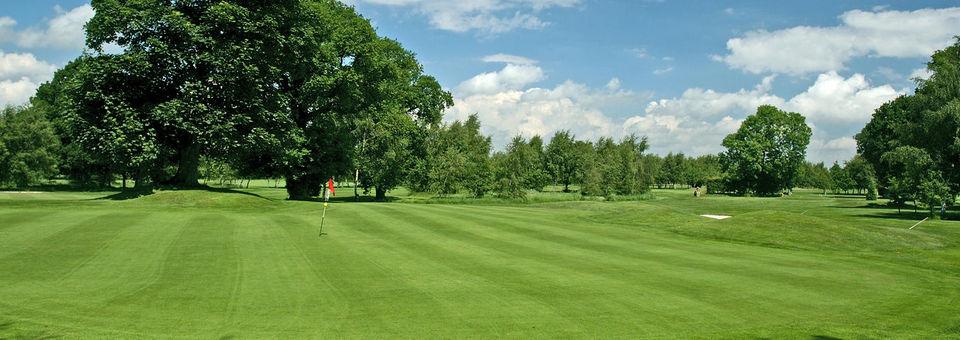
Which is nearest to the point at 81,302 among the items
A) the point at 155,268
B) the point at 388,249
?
the point at 155,268

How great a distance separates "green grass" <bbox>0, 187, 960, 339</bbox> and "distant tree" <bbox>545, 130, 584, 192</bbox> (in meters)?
73.6

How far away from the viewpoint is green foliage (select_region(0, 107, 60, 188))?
218ft

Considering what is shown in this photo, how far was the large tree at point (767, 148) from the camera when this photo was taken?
99.1 m

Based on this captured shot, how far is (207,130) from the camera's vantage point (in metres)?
33.7

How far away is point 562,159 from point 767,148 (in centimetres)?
3548

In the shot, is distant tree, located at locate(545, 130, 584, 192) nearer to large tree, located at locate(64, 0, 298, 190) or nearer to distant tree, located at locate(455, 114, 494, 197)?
distant tree, located at locate(455, 114, 494, 197)

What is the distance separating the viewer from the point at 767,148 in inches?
3900

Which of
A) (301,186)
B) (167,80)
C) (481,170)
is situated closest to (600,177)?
(481,170)

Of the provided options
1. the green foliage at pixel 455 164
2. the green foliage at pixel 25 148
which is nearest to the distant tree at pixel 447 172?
the green foliage at pixel 455 164

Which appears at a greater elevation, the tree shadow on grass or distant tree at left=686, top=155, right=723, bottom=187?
distant tree at left=686, top=155, right=723, bottom=187

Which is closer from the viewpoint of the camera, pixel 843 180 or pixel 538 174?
pixel 538 174

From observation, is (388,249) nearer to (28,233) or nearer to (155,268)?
(155,268)

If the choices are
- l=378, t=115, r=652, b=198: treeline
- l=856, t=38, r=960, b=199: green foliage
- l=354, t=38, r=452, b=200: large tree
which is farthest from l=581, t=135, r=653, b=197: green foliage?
l=856, t=38, r=960, b=199: green foliage

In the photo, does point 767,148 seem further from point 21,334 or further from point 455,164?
point 21,334
